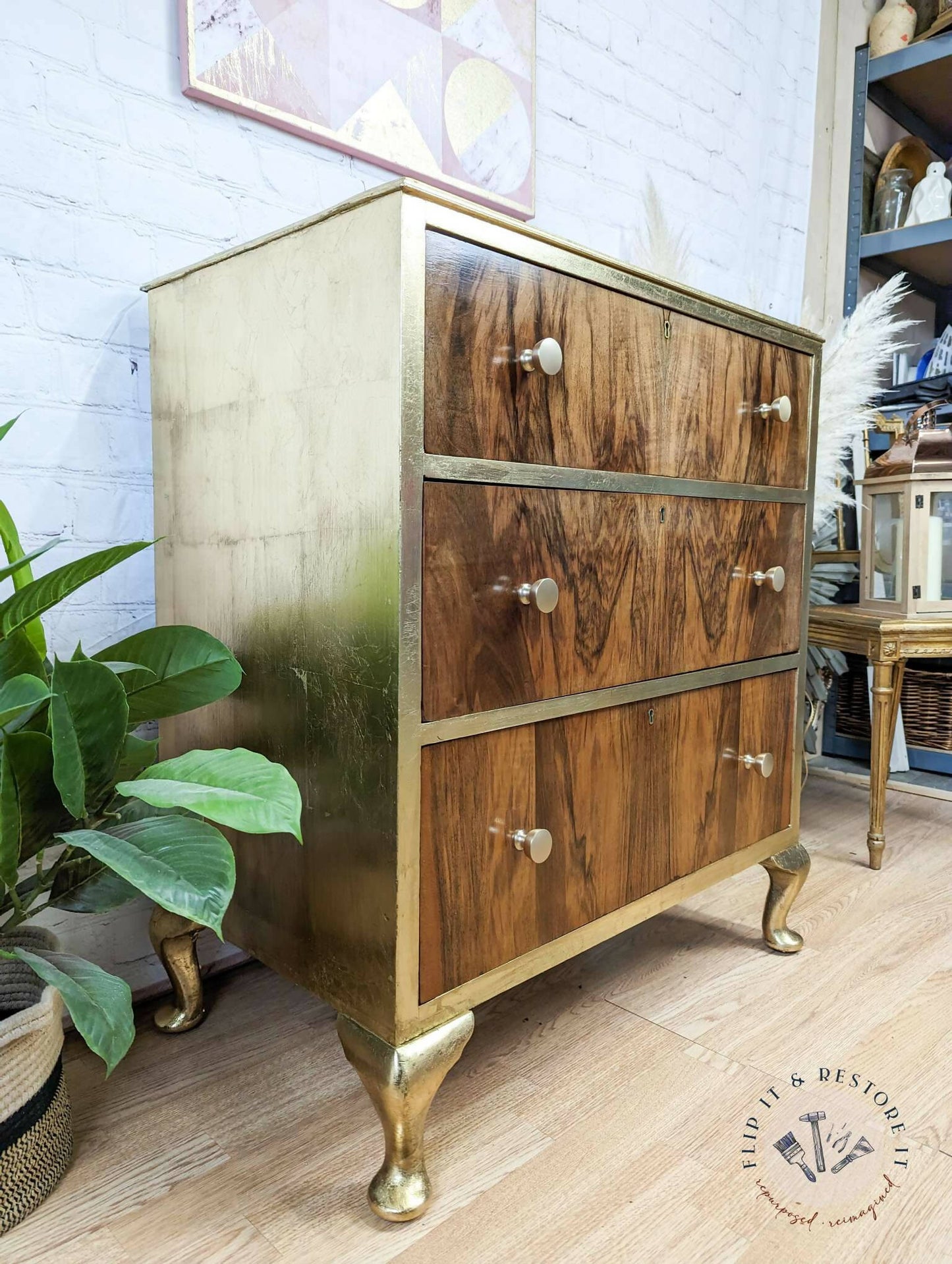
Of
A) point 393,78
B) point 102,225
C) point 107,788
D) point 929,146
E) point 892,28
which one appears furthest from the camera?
point 929,146

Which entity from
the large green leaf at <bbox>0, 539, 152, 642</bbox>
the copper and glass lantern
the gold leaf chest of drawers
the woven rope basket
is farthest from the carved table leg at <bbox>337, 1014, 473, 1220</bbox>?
the copper and glass lantern

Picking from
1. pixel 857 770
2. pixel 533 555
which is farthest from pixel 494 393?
pixel 857 770

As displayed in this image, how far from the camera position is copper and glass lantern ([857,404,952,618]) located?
1.78m

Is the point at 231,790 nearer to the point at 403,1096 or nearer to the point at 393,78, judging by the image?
the point at 403,1096

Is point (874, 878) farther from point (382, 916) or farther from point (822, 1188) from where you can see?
point (382, 916)

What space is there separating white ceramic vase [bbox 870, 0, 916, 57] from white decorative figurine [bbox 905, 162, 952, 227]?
0.34m

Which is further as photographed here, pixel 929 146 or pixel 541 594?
pixel 929 146

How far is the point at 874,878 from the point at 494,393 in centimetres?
137

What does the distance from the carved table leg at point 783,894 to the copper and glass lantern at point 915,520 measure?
2.34 feet

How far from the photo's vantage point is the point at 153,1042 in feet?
3.76

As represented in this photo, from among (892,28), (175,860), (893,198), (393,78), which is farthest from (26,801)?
(892,28)

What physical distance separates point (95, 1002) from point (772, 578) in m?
0.98

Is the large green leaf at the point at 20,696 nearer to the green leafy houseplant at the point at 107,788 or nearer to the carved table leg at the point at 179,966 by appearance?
the green leafy houseplant at the point at 107,788

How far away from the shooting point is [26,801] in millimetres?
815
